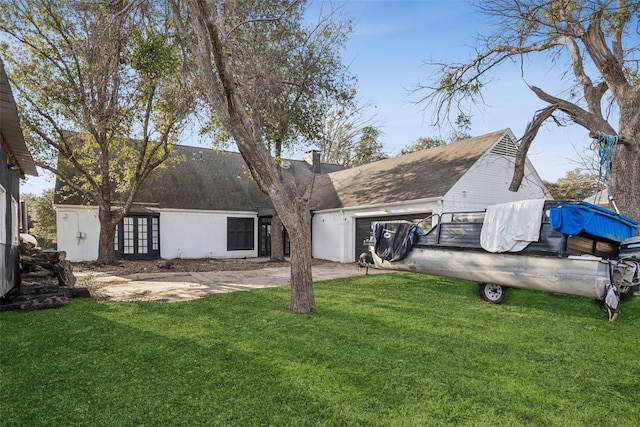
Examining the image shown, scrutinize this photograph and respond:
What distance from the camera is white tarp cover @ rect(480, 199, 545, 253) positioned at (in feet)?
24.3

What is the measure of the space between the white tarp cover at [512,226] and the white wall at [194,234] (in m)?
14.0

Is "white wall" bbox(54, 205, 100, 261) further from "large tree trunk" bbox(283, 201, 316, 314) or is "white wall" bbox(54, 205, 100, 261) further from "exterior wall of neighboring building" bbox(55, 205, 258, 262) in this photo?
"large tree trunk" bbox(283, 201, 316, 314)

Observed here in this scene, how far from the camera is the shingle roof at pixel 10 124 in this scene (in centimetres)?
495

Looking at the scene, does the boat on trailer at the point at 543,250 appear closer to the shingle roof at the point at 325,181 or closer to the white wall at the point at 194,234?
the shingle roof at the point at 325,181

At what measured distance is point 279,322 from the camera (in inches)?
246

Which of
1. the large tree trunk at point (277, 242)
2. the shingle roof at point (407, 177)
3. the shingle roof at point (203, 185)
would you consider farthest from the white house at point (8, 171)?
the shingle roof at point (407, 177)

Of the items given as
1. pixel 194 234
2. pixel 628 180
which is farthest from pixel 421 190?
pixel 194 234

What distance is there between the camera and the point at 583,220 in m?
6.90

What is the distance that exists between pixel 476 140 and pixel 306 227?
1237 cm

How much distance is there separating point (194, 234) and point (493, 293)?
14450mm

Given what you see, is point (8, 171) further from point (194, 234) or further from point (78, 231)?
point (194, 234)

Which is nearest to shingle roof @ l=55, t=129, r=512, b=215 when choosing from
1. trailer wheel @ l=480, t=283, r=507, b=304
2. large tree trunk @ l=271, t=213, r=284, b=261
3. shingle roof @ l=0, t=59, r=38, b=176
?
large tree trunk @ l=271, t=213, r=284, b=261

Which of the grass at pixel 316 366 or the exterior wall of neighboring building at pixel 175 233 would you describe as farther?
the exterior wall of neighboring building at pixel 175 233

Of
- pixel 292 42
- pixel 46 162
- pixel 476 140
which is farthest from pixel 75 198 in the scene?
pixel 476 140
